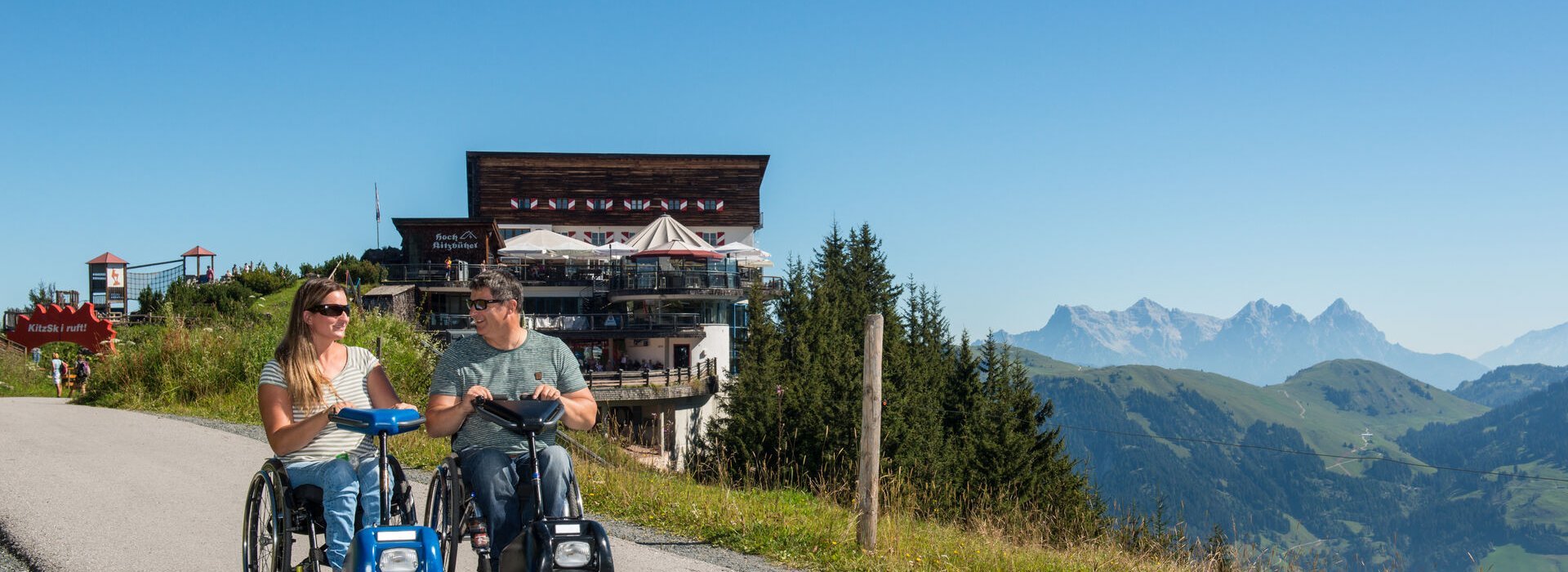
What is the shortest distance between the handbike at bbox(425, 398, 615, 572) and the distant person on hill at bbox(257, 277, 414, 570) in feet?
1.19

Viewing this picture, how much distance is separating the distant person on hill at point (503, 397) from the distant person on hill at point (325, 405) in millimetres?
292

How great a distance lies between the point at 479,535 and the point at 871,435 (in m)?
4.58

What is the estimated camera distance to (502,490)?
4.71 metres

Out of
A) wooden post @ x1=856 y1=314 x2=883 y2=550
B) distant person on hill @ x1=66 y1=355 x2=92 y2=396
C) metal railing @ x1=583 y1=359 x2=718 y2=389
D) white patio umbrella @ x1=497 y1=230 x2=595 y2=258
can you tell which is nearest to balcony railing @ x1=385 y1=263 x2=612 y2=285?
white patio umbrella @ x1=497 y1=230 x2=595 y2=258

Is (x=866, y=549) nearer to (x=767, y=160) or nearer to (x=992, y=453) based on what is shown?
(x=992, y=453)

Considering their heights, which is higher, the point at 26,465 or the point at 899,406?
the point at 26,465

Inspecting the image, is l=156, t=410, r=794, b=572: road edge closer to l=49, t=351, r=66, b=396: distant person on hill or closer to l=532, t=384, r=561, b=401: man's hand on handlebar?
l=532, t=384, r=561, b=401: man's hand on handlebar

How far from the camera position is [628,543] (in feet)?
26.2

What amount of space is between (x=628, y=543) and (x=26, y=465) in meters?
6.85

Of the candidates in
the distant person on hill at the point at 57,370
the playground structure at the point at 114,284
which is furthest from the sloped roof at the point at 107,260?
the distant person on hill at the point at 57,370

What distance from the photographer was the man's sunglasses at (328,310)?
473cm

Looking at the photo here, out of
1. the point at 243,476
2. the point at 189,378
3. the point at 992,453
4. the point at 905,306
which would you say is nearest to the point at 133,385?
the point at 189,378

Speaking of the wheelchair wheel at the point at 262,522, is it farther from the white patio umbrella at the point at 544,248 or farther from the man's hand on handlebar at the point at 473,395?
the white patio umbrella at the point at 544,248

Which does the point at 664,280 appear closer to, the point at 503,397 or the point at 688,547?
the point at 688,547
